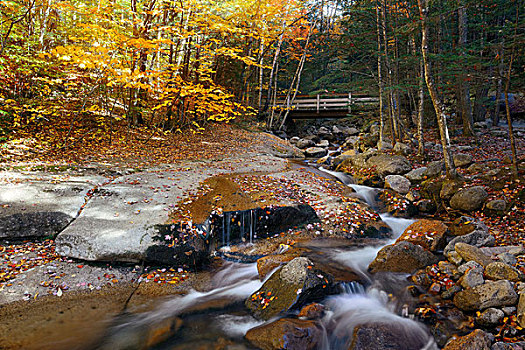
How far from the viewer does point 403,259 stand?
5.03 m

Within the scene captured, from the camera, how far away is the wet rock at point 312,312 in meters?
3.96

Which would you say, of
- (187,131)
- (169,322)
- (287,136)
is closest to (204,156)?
(187,131)

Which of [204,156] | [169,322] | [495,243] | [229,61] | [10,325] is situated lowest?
[169,322]

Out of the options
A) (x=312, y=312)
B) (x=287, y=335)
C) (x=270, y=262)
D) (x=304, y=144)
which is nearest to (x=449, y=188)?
(x=270, y=262)

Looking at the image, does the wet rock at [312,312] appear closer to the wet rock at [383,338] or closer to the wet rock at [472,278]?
the wet rock at [383,338]

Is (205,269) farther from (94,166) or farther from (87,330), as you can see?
(94,166)

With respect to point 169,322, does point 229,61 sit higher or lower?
higher

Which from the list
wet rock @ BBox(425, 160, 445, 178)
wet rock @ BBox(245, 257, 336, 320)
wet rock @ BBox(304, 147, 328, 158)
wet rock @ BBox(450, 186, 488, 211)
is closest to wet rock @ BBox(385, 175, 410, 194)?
wet rock @ BBox(425, 160, 445, 178)

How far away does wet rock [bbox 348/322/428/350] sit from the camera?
135 inches

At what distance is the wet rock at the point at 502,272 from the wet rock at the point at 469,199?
10.4ft

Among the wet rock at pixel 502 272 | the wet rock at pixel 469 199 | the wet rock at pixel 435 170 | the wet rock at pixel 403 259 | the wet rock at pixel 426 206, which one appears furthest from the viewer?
the wet rock at pixel 435 170

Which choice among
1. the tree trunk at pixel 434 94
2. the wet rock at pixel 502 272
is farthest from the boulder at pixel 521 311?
the tree trunk at pixel 434 94

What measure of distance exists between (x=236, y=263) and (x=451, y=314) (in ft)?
11.6

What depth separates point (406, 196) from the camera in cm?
813
